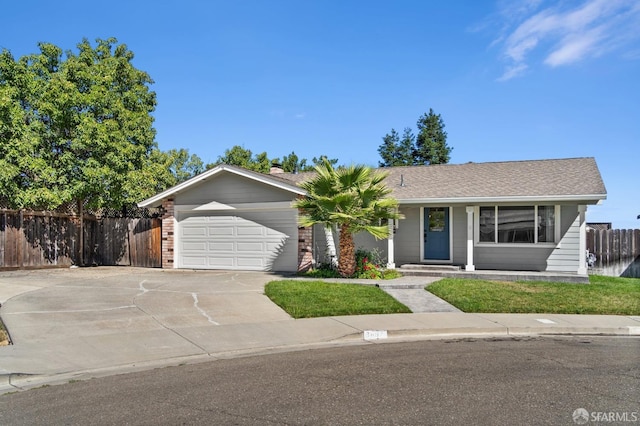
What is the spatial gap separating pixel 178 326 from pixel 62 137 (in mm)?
12704

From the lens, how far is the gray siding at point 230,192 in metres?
16.6

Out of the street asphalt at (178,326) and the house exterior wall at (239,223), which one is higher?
the house exterior wall at (239,223)

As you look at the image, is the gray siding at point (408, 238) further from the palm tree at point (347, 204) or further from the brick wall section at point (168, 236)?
the brick wall section at point (168, 236)

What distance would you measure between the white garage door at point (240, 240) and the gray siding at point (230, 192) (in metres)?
0.49

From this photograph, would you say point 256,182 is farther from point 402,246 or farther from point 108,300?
point 108,300

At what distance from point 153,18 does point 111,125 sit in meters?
5.65

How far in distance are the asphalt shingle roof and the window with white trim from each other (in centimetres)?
82

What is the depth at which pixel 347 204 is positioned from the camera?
1407cm

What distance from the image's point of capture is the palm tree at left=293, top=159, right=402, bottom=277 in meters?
14.1

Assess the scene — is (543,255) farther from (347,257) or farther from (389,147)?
(389,147)

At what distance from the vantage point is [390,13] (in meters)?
15.0

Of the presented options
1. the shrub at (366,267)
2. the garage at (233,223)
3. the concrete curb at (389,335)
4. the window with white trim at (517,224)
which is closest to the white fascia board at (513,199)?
the window with white trim at (517,224)

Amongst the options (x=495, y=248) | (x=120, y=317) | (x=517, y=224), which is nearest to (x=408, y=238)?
(x=495, y=248)

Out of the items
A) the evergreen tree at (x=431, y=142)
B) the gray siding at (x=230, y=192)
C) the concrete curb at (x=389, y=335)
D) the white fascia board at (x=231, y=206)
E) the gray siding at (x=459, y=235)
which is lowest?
the concrete curb at (x=389, y=335)
